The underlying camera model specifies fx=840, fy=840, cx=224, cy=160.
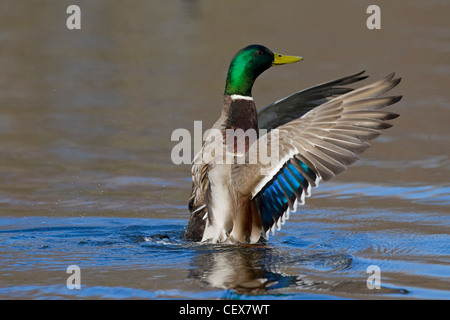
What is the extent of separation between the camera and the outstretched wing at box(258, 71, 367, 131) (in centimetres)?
629

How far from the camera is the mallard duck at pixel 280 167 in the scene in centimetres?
533

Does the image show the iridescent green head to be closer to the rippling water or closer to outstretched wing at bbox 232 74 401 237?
outstretched wing at bbox 232 74 401 237

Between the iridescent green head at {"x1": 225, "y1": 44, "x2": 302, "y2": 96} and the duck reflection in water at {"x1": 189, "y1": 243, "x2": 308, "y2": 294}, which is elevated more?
the iridescent green head at {"x1": 225, "y1": 44, "x2": 302, "y2": 96}

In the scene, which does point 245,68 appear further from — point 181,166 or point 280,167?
point 181,166

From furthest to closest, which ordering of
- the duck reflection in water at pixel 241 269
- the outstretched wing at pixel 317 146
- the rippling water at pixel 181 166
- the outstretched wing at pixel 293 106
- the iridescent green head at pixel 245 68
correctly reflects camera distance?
the outstretched wing at pixel 293 106, the iridescent green head at pixel 245 68, the outstretched wing at pixel 317 146, the rippling water at pixel 181 166, the duck reflection in water at pixel 241 269

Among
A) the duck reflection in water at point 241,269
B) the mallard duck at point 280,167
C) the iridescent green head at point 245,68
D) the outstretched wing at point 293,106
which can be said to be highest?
the iridescent green head at point 245,68

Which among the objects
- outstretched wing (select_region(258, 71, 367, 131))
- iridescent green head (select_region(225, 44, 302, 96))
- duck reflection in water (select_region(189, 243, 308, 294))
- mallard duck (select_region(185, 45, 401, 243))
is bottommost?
duck reflection in water (select_region(189, 243, 308, 294))

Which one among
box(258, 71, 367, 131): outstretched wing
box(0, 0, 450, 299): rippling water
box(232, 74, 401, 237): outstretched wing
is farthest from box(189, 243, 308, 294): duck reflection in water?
box(258, 71, 367, 131): outstretched wing

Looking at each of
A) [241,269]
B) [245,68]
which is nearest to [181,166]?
[245,68]

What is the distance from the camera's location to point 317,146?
17.6 feet

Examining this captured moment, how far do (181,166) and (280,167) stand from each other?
8.47 feet

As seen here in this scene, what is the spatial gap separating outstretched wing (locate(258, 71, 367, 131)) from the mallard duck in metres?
0.45

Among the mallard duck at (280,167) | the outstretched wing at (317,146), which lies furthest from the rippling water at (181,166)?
the outstretched wing at (317,146)

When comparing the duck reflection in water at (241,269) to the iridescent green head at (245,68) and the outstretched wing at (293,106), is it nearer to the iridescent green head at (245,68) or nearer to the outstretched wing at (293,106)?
the outstretched wing at (293,106)
